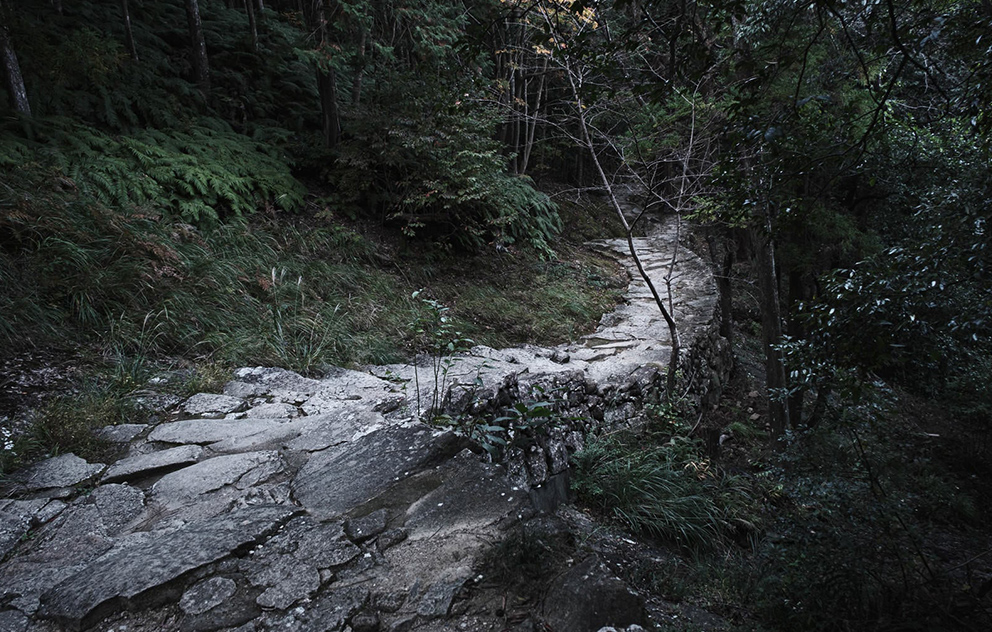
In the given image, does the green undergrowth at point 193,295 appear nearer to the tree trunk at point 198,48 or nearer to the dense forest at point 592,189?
the dense forest at point 592,189

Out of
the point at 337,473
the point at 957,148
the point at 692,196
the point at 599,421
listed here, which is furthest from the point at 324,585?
the point at 957,148

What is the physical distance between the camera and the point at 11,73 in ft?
16.6

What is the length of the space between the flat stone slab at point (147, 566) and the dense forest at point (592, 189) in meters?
1.82

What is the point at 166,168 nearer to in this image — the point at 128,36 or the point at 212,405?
the point at 212,405

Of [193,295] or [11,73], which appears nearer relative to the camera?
[193,295]

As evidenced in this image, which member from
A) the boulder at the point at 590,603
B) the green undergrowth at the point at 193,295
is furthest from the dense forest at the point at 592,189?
the boulder at the point at 590,603

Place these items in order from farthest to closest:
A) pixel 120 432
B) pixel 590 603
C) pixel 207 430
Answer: pixel 207 430 < pixel 120 432 < pixel 590 603

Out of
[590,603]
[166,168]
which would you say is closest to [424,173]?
[166,168]

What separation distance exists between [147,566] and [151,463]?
987 millimetres

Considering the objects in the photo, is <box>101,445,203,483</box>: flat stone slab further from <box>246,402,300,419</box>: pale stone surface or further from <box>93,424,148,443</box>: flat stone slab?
<box>246,402,300,419</box>: pale stone surface

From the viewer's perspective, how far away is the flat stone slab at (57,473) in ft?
7.98

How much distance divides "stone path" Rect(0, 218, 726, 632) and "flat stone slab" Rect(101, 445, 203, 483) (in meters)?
0.01

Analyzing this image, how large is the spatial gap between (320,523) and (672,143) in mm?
5039

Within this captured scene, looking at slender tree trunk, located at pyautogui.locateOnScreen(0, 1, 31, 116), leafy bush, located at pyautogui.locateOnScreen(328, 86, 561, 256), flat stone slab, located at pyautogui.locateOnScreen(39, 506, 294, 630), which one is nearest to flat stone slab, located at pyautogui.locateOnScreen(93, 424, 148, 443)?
flat stone slab, located at pyautogui.locateOnScreen(39, 506, 294, 630)
